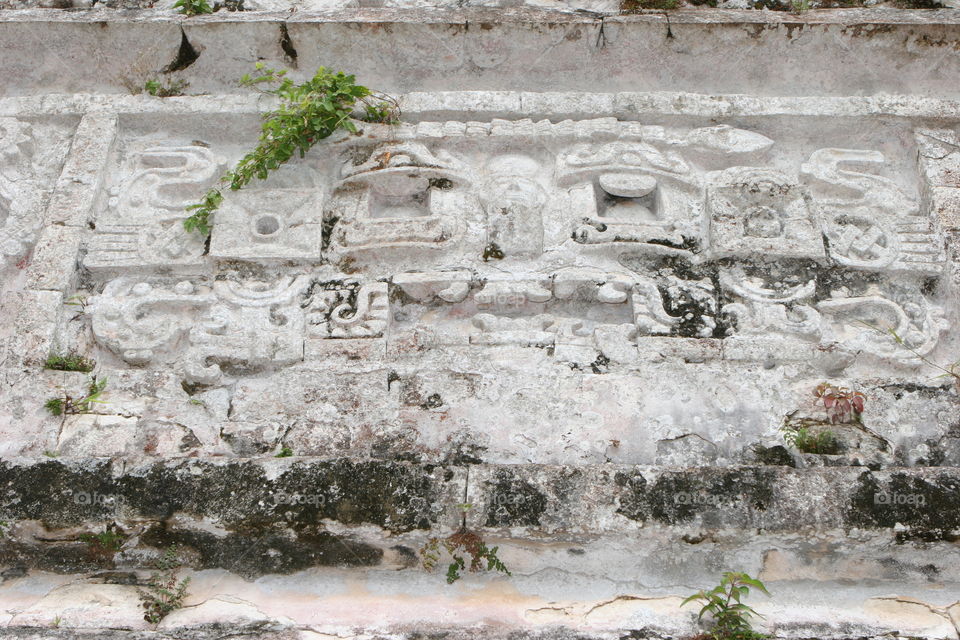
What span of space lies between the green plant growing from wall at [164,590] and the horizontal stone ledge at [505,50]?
236 cm

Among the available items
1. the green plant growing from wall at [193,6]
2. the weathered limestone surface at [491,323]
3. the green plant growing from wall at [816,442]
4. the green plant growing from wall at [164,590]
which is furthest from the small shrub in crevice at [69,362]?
the green plant growing from wall at [816,442]

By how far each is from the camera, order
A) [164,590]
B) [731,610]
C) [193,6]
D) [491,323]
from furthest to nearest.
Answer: [193,6] < [491,323] < [164,590] < [731,610]

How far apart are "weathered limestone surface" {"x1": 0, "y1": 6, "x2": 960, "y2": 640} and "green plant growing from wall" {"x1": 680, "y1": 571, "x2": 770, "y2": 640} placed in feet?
0.34

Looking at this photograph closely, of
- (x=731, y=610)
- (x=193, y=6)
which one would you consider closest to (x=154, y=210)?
(x=193, y=6)

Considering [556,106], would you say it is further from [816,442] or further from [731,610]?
[731,610]

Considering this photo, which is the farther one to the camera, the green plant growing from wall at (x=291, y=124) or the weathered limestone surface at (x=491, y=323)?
the green plant growing from wall at (x=291, y=124)

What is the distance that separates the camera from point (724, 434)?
3.10 m

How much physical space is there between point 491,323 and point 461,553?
95 cm

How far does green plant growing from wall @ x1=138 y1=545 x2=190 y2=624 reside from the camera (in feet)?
8.81

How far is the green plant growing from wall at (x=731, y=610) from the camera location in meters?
2.58

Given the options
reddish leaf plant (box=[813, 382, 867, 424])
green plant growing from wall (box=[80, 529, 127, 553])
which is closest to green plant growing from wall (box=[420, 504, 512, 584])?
green plant growing from wall (box=[80, 529, 127, 553])

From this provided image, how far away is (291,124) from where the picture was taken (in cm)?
376

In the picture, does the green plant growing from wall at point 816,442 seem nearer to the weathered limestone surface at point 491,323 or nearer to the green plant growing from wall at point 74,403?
the weathered limestone surface at point 491,323

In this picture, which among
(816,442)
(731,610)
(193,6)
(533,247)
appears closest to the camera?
(731,610)
